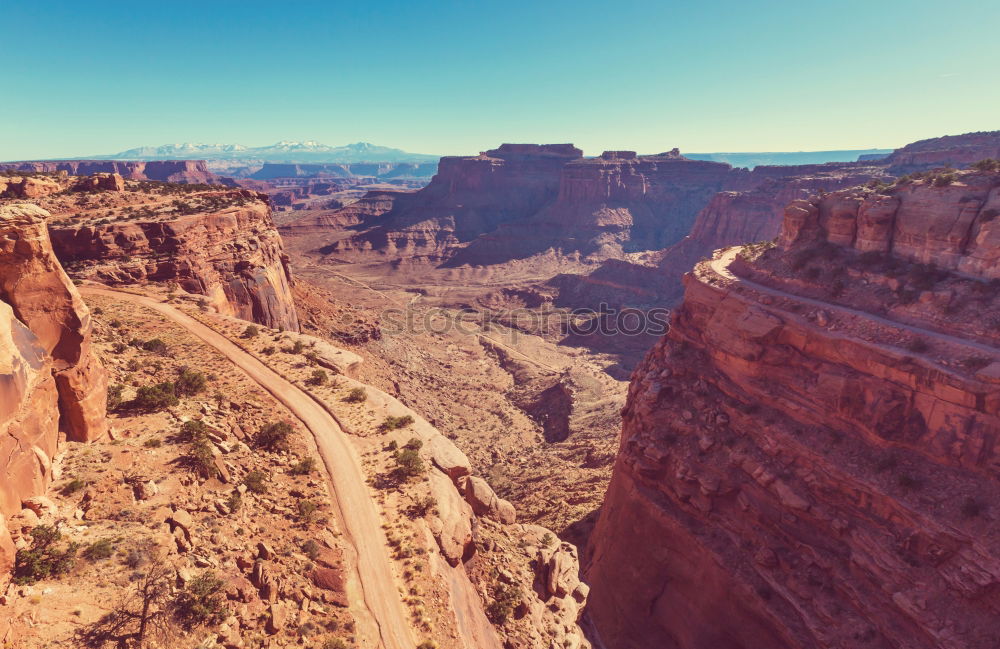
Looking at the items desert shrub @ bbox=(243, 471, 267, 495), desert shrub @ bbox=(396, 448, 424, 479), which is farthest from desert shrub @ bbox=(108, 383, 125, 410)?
desert shrub @ bbox=(396, 448, 424, 479)

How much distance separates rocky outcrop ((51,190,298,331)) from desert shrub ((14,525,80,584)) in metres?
27.2

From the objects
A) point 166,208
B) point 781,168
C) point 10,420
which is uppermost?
point 781,168

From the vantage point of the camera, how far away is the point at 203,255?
132ft

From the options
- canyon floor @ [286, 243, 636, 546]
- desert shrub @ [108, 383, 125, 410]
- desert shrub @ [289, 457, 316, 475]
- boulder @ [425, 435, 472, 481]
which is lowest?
canyon floor @ [286, 243, 636, 546]

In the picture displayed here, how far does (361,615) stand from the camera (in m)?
14.6

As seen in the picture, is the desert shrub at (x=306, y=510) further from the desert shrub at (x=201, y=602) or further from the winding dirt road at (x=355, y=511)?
the desert shrub at (x=201, y=602)

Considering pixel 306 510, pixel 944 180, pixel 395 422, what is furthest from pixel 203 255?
pixel 944 180

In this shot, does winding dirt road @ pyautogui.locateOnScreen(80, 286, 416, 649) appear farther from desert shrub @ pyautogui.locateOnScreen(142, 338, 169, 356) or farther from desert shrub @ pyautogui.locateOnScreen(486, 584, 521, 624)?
desert shrub @ pyautogui.locateOnScreen(486, 584, 521, 624)

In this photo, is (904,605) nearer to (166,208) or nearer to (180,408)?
(180,408)

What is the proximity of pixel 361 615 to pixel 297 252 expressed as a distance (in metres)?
144

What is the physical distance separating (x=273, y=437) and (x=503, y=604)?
1127 centimetres

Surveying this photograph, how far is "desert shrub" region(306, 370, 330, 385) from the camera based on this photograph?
26703mm

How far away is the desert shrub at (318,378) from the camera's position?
2670cm

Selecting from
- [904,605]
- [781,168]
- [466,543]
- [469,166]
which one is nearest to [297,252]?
[469,166]
